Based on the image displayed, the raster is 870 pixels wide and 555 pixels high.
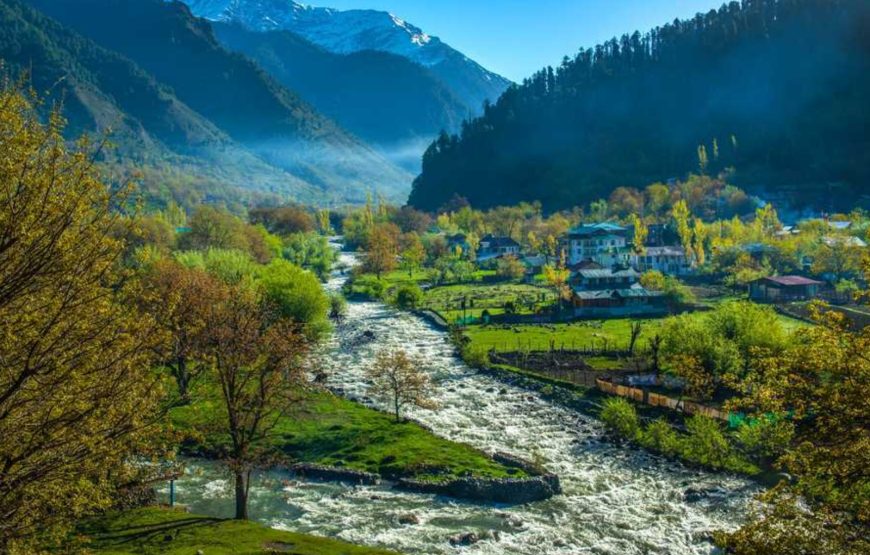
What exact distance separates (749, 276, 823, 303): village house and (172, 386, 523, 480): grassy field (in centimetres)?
7351

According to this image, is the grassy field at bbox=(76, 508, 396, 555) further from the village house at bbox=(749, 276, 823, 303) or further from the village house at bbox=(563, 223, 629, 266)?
the village house at bbox=(563, 223, 629, 266)

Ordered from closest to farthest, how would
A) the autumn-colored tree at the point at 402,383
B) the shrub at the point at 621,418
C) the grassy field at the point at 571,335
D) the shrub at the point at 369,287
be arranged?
the shrub at the point at 621,418 → the autumn-colored tree at the point at 402,383 → the grassy field at the point at 571,335 → the shrub at the point at 369,287

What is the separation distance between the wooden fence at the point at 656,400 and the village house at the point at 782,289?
54.9 m

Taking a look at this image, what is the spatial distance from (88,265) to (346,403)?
135 ft

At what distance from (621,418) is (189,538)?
30.4m

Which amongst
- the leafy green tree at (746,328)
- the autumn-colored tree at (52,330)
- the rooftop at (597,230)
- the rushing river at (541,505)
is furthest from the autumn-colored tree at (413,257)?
the autumn-colored tree at (52,330)

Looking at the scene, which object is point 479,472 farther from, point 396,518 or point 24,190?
point 24,190

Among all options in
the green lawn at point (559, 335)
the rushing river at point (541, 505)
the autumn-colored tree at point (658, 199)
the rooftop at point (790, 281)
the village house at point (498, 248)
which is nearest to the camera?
the rushing river at point (541, 505)

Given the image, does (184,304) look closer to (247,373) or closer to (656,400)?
(247,373)

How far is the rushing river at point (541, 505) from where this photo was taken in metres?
32.2

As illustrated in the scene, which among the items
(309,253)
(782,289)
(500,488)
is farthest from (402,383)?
(309,253)

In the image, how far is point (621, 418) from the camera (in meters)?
47.8

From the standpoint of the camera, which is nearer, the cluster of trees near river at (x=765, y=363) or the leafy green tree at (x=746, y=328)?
the cluster of trees near river at (x=765, y=363)

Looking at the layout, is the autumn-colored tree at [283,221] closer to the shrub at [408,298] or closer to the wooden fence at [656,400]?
the shrub at [408,298]
